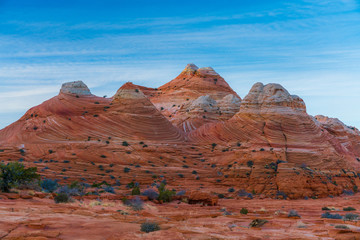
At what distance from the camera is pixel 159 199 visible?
19.9m

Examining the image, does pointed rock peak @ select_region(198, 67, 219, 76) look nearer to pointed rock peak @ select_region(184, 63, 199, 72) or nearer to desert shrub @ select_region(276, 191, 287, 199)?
pointed rock peak @ select_region(184, 63, 199, 72)

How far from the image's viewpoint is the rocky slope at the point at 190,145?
29.6 metres

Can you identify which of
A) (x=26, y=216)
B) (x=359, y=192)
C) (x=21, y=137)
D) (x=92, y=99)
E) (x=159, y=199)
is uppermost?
(x=92, y=99)

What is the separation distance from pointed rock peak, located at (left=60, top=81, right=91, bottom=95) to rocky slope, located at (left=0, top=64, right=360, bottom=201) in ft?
0.49

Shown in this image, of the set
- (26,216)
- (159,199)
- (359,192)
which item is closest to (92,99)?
(159,199)

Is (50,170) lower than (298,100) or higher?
lower

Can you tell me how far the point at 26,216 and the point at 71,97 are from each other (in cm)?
3904

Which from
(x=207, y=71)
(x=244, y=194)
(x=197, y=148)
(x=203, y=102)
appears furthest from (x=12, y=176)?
(x=207, y=71)

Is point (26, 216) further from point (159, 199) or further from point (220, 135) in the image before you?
point (220, 135)

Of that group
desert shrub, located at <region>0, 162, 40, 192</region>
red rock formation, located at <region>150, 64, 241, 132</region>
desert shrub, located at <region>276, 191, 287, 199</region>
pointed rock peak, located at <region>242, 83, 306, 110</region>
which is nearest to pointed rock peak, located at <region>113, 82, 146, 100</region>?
red rock formation, located at <region>150, 64, 241, 132</region>

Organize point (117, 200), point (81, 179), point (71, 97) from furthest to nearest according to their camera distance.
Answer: point (71, 97), point (81, 179), point (117, 200)

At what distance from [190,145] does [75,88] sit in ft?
62.2

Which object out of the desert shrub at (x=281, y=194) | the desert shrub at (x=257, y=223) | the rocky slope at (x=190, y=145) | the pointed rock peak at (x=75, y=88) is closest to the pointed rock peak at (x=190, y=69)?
the rocky slope at (x=190, y=145)

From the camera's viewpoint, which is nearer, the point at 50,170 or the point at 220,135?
the point at 50,170
